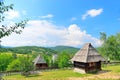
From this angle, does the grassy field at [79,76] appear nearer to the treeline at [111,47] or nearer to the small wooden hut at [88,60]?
the small wooden hut at [88,60]

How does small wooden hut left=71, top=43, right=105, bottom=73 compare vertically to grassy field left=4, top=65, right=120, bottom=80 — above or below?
above

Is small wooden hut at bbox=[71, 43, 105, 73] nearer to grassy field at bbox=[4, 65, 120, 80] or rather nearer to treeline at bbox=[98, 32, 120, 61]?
grassy field at bbox=[4, 65, 120, 80]

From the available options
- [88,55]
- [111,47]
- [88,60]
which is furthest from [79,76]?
[111,47]

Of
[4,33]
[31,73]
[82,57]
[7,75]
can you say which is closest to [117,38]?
[82,57]

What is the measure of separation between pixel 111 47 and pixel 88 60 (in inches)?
1287

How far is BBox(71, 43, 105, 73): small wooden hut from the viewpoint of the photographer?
43.2 meters

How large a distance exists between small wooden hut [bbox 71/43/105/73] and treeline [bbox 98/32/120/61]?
27.0 m

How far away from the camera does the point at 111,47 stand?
238 ft

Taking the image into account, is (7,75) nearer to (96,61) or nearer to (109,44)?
(96,61)

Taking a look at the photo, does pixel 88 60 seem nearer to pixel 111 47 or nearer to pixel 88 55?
pixel 88 55

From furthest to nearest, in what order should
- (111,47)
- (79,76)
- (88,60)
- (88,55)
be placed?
(111,47) → (88,55) → (88,60) → (79,76)

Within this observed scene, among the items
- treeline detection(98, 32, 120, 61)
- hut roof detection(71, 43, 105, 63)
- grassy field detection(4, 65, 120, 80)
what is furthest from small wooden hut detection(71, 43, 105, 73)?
treeline detection(98, 32, 120, 61)

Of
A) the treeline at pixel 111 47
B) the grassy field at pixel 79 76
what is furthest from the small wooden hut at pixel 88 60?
the treeline at pixel 111 47

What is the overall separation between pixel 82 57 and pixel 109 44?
31509 millimetres
